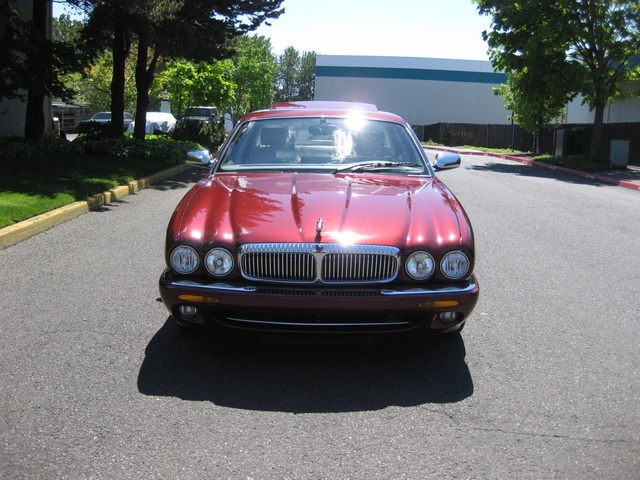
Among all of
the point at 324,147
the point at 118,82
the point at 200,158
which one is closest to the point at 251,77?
the point at 118,82

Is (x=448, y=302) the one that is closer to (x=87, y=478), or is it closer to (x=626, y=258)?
(x=87, y=478)

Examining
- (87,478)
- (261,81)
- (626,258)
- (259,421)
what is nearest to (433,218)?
(259,421)

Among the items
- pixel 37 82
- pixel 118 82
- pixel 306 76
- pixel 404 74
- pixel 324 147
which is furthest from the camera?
pixel 306 76

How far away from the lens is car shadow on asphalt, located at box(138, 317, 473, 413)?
3785 mm

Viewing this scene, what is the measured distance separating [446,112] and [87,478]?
6351 cm

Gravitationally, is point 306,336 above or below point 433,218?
below

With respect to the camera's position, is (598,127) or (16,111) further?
(598,127)

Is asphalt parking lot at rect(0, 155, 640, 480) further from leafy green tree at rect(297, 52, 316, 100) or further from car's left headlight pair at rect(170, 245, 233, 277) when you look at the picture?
leafy green tree at rect(297, 52, 316, 100)

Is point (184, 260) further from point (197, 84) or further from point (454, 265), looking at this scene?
point (197, 84)

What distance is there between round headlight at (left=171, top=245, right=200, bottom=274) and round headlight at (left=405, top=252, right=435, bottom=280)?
4.08 ft

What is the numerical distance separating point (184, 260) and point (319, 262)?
817mm

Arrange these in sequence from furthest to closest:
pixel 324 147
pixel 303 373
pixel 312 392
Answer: pixel 324 147 → pixel 303 373 → pixel 312 392

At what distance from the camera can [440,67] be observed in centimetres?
6291

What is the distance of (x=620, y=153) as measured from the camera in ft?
78.2
